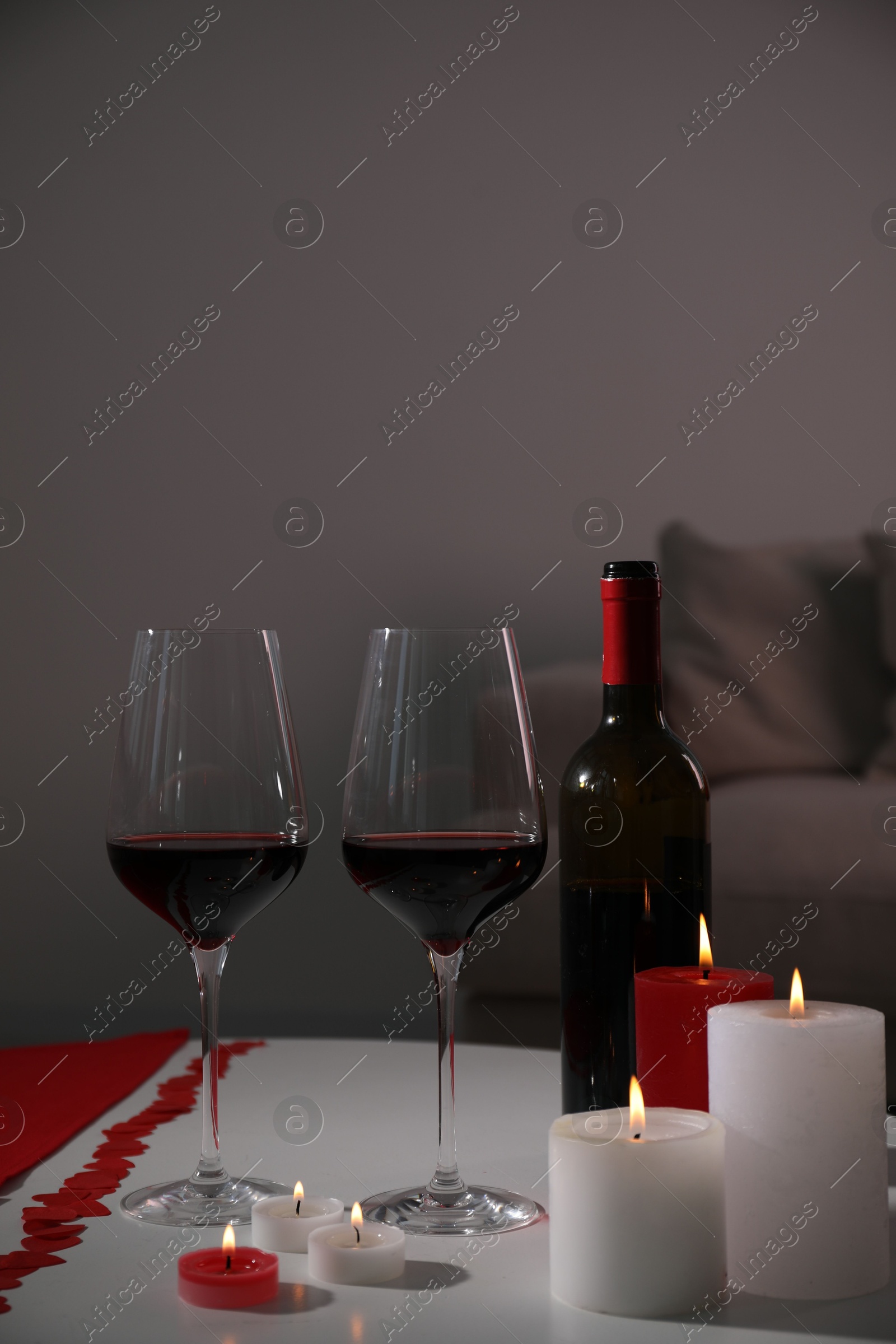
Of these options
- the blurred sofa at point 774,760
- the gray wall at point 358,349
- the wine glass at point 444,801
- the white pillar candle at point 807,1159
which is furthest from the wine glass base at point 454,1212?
the gray wall at point 358,349

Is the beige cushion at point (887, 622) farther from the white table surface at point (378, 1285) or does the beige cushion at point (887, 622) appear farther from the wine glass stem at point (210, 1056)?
the wine glass stem at point (210, 1056)

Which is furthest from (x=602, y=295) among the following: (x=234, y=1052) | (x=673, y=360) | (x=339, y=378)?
(x=234, y=1052)

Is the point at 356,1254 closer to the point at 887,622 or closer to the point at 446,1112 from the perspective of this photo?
the point at 446,1112

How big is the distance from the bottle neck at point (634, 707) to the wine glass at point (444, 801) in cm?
10

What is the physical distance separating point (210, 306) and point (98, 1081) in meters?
1.21

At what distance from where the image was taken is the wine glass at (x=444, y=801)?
603 millimetres

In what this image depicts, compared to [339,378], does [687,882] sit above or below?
below

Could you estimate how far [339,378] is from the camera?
5.80 ft

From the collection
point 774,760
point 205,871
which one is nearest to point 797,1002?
point 205,871

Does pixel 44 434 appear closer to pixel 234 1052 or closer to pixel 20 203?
pixel 20 203

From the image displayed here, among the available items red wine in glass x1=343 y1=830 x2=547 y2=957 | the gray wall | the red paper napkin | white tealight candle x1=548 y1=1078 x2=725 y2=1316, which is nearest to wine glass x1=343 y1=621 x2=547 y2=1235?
red wine in glass x1=343 y1=830 x2=547 y2=957

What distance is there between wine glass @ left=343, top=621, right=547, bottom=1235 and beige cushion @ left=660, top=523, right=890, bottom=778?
1.13m

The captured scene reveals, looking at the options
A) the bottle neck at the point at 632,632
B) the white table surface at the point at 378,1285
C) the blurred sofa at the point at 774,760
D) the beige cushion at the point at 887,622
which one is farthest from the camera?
the beige cushion at the point at 887,622

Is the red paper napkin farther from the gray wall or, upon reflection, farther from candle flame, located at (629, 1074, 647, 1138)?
the gray wall
